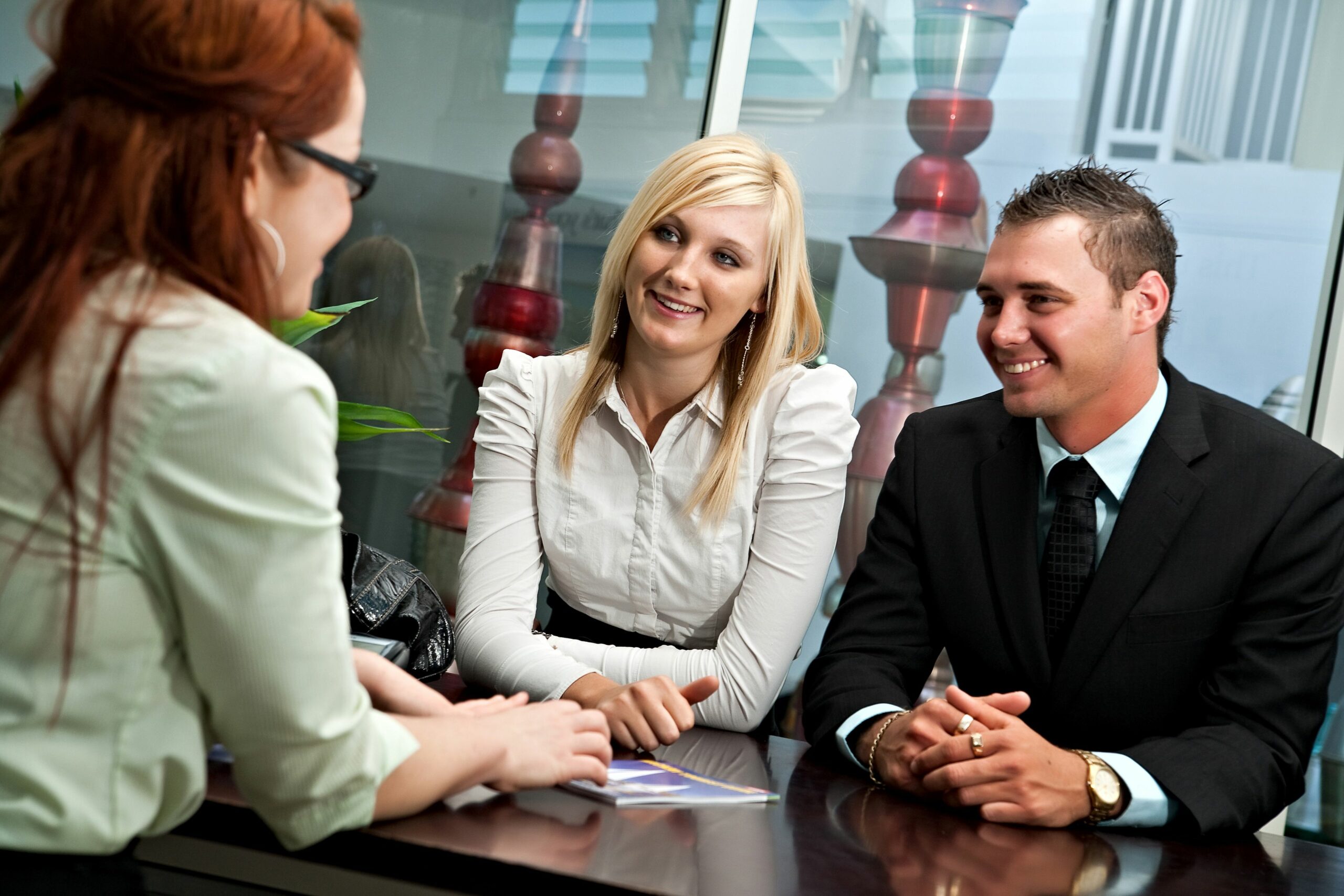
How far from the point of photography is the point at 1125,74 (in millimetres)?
2926

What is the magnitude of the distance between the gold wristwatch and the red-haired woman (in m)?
0.91

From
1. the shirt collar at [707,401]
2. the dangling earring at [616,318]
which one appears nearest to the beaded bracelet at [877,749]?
the shirt collar at [707,401]

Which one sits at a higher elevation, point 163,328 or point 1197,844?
point 163,328

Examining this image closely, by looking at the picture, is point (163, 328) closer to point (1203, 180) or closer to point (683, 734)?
point (683, 734)

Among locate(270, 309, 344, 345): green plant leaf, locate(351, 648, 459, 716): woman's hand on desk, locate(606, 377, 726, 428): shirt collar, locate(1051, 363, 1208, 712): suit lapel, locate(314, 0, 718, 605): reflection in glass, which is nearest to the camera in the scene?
locate(351, 648, 459, 716): woman's hand on desk

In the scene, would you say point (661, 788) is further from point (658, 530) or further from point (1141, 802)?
point (658, 530)

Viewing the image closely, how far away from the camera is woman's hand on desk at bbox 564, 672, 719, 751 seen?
1.46 metres

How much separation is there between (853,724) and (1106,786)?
0.34 meters

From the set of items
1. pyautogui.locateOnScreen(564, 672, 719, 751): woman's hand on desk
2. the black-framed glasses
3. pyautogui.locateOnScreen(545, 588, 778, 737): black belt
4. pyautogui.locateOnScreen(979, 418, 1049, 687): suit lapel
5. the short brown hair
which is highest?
the short brown hair

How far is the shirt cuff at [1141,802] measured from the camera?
1448mm

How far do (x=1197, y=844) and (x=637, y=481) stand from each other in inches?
41.0

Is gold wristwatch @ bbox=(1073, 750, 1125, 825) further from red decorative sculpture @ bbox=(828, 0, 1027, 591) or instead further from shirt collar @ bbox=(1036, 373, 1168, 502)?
red decorative sculpture @ bbox=(828, 0, 1027, 591)

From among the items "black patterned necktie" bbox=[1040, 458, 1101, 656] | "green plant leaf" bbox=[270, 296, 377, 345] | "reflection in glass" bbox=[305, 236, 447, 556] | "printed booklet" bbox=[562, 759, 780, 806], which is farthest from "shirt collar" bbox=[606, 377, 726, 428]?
"reflection in glass" bbox=[305, 236, 447, 556]

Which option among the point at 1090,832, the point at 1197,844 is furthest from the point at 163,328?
the point at 1197,844
